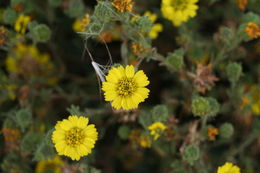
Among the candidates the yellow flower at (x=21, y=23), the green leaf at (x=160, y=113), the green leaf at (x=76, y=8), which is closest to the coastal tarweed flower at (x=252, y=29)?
the green leaf at (x=160, y=113)

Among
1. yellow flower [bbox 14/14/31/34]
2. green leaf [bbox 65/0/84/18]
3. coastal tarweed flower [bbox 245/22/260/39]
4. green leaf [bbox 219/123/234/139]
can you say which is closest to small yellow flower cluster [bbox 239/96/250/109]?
green leaf [bbox 219/123/234/139]

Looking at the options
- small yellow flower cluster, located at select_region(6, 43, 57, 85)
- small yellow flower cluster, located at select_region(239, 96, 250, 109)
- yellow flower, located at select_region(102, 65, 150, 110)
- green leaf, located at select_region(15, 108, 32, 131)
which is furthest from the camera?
small yellow flower cluster, located at select_region(6, 43, 57, 85)

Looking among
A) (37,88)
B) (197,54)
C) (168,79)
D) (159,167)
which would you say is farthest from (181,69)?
(37,88)

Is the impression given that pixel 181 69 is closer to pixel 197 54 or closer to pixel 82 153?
pixel 197 54

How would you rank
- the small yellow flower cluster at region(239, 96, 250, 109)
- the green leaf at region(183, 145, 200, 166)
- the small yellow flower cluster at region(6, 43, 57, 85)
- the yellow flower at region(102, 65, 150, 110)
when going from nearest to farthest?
the yellow flower at region(102, 65, 150, 110) < the green leaf at region(183, 145, 200, 166) < the small yellow flower cluster at region(239, 96, 250, 109) < the small yellow flower cluster at region(6, 43, 57, 85)

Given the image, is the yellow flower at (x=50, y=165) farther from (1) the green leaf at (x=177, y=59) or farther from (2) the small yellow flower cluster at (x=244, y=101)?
(2) the small yellow flower cluster at (x=244, y=101)

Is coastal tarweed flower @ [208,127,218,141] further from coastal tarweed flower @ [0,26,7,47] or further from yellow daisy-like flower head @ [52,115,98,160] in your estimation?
coastal tarweed flower @ [0,26,7,47]
